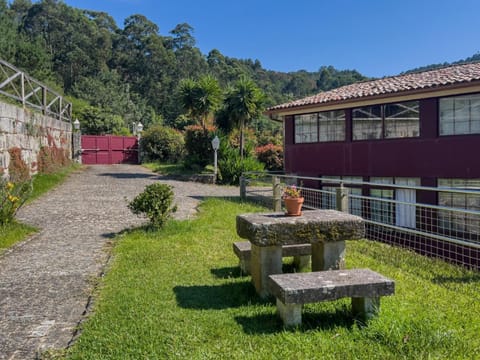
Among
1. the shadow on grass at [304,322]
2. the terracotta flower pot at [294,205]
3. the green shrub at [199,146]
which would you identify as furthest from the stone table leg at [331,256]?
the green shrub at [199,146]

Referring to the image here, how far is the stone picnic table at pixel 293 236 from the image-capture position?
3.84 metres

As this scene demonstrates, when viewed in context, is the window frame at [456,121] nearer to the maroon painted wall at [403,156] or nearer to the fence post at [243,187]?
the maroon painted wall at [403,156]

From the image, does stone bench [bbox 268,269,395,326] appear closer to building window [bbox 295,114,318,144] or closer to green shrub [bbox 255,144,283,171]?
building window [bbox 295,114,318,144]

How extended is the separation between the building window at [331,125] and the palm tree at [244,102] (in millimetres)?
5757

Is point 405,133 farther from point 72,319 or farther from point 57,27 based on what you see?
point 57,27

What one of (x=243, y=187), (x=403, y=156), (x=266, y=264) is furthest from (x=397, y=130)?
(x=266, y=264)

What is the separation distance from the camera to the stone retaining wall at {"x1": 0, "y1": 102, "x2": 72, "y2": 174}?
11.1m

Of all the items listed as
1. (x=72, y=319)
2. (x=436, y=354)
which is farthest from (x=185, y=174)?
(x=436, y=354)

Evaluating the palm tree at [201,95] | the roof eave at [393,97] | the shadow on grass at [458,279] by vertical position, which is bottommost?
the shadow on grass at [458,279]

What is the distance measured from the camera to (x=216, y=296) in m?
4.14

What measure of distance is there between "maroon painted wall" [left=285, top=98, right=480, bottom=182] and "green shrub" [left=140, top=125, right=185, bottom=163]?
1274 centimetres

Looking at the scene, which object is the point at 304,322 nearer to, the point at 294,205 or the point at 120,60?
the point at 294,205

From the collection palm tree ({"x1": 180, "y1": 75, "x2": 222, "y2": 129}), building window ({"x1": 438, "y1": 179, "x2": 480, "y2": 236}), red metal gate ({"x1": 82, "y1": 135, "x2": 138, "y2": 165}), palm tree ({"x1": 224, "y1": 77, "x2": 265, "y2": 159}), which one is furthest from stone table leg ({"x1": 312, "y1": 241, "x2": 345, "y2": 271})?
red metal gate ({"x1": 82, "y1": 135, "x2": 138, "y2": 165})

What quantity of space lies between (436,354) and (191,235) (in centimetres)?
495
